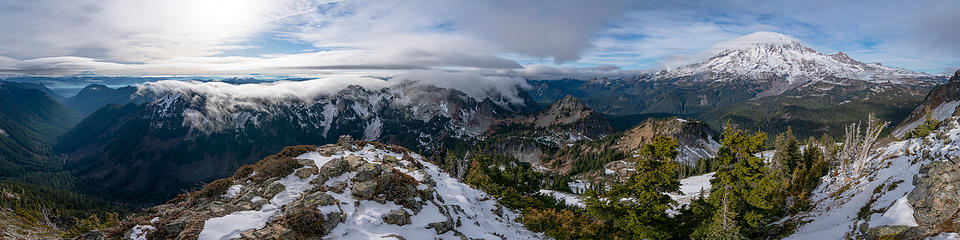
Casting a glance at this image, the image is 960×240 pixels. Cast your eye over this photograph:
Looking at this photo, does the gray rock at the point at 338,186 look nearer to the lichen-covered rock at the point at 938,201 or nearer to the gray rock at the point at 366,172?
the gray rock at the point at 366,172

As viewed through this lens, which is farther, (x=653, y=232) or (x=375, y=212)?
(x=653, y=232)

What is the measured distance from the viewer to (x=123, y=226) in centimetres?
2227

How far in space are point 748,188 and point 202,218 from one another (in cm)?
4043

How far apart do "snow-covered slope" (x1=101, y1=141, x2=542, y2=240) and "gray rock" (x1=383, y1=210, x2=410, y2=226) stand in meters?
0.07

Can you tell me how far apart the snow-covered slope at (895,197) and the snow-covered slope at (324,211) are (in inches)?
986

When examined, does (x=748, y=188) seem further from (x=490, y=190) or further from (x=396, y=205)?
(x=490, y=190)

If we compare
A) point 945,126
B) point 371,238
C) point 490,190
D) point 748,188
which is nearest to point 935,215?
point 748,188

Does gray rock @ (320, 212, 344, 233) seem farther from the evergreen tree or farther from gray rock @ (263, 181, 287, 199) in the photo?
the evergreen tree

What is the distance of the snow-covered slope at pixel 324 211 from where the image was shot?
73.9 ft

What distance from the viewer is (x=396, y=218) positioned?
1032 inches

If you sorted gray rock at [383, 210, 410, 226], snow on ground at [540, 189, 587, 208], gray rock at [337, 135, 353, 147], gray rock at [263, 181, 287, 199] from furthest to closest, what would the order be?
snow on ground at [540, 189, 587, 208]
gray rock at [337, 135, 353, 147]
gray rock at [263, 181, 287, 199]
gray rock at [383, 210, 410, 226]

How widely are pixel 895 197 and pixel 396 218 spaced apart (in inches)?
1506

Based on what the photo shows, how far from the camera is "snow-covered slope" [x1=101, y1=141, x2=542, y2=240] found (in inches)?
887

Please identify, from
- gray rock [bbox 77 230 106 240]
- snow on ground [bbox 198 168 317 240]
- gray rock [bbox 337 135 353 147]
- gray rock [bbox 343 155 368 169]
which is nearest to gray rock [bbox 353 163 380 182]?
gray rock [bbox 343 155 368 169]
